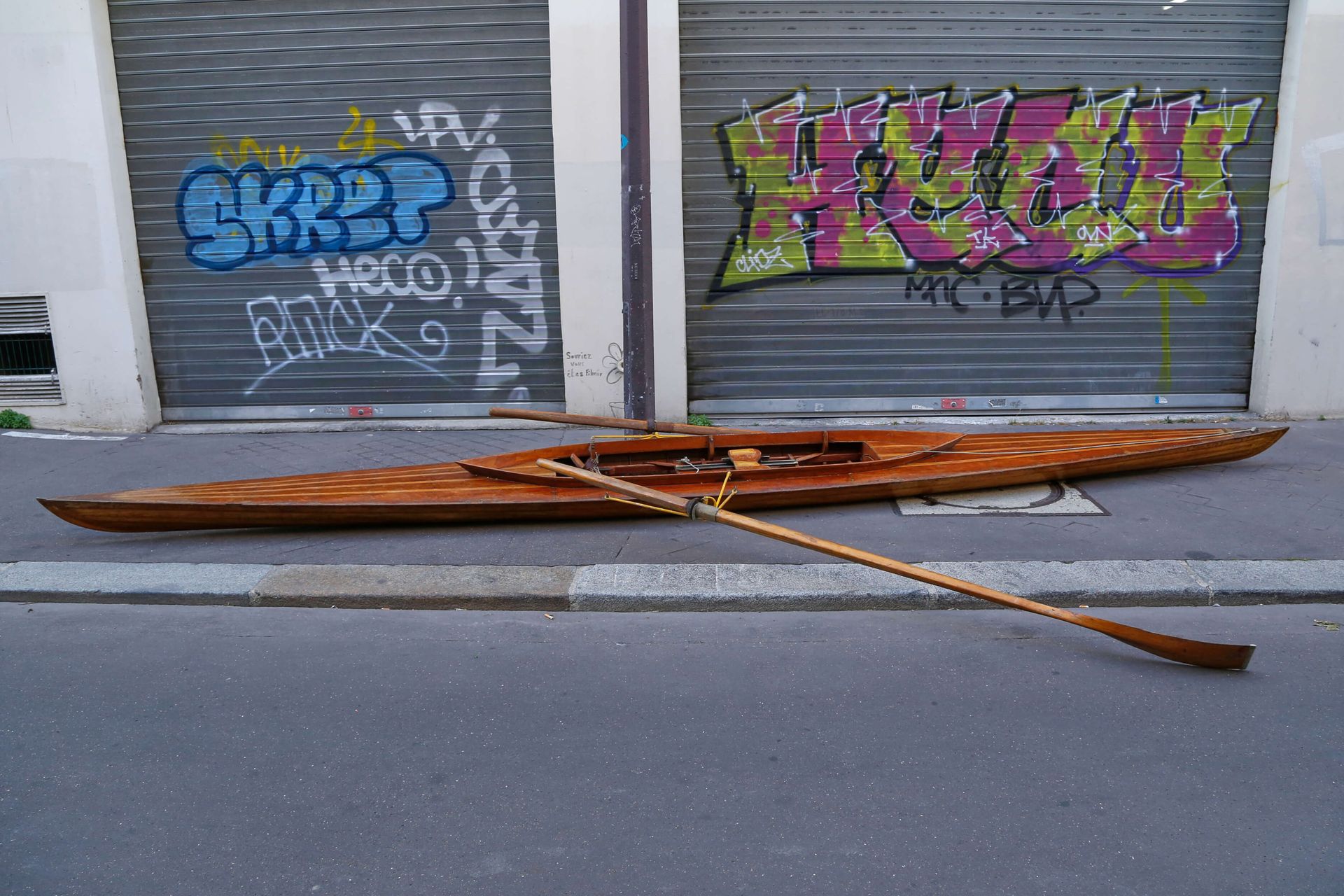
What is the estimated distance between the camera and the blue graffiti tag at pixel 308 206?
27.6 feet

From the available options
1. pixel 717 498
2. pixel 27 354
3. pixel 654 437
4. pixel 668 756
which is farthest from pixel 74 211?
pixel 668 756

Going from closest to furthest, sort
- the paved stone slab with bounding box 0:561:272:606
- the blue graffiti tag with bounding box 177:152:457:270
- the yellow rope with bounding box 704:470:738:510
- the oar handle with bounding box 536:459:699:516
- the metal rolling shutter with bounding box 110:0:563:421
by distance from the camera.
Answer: the oar handle with bounding box 536:459:699:516 < the paved stone slab with bounding box 0:561:272:606 < the yellow rope with bounding box 704:470:738:510 < the metal rolling shutter with bounding box 110:0:563:421 < the blue graffiti tag with bounding box 177:152:457:270

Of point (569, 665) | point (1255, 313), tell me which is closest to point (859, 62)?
point (1255, 313)

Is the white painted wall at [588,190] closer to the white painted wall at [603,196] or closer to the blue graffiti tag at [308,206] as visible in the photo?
the white painted wall at [603,196]

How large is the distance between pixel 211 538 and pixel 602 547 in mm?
2304

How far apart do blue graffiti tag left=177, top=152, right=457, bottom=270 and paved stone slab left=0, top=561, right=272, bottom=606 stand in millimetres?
4180

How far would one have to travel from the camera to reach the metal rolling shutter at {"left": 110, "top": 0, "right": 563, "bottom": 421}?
827 centimetres

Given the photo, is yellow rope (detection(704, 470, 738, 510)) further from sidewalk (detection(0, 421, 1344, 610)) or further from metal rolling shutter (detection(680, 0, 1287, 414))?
metal rolling shutter (detection(680, 0, 1287, 414))

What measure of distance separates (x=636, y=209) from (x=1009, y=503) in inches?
121

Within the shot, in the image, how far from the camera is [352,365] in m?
8.74

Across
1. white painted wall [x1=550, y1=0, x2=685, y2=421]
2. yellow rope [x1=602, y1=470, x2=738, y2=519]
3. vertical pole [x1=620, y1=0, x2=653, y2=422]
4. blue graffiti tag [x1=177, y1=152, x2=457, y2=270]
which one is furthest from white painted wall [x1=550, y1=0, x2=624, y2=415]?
yellow rope [x1=602, y1=470, x2=738, y2=519]

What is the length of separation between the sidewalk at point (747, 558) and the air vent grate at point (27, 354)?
7.84 ft

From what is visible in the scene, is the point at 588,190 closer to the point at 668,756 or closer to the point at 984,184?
the point at 984,184

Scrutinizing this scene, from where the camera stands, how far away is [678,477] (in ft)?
18.4
